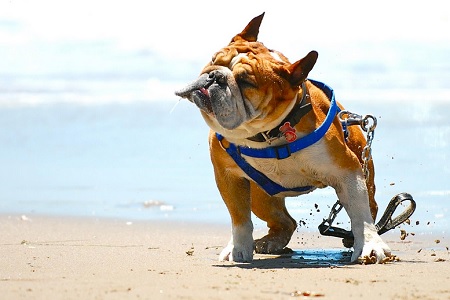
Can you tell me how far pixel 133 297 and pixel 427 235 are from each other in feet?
17.0

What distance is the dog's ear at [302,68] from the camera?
25.4 ft

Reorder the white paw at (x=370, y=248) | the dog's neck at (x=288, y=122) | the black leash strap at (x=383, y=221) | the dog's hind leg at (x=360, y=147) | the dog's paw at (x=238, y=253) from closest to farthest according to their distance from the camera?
the dog's neck at (x=288, y=122) → the white paw at (x=370, y=248) → the dog's paw at (x=238, y=253) → the dog's hind leg at (x=360, y=147) → the black leash strap at (x=383, y=221)

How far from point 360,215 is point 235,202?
39.2 inches

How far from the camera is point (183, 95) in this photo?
7.71m

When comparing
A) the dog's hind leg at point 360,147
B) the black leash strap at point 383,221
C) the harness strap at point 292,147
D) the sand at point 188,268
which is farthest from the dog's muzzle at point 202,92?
the black leash strap at point 383,221

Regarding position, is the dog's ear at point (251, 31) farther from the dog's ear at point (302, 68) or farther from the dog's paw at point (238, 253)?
the dog's paw at point (238, 253)

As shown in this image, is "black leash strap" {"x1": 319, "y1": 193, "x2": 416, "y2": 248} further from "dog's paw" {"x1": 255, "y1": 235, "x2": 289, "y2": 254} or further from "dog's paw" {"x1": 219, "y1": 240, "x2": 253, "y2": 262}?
"dog's paw" {"x1": 219, "y1": 240, "x2": 253, "y2": 262}

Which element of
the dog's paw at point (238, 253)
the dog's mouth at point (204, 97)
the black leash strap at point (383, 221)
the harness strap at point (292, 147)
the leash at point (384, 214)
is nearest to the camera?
the dog's mouth at point (204, 97)

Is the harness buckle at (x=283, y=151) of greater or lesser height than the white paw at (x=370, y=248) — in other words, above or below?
above

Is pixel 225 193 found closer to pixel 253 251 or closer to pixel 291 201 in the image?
pixel 253 251

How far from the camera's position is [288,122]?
8008mm

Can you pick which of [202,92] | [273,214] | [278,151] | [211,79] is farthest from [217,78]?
[273,214]

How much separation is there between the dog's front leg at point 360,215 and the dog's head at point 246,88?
0.83 m

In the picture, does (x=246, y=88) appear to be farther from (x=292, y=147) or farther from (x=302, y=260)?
(x=302, y=260)
